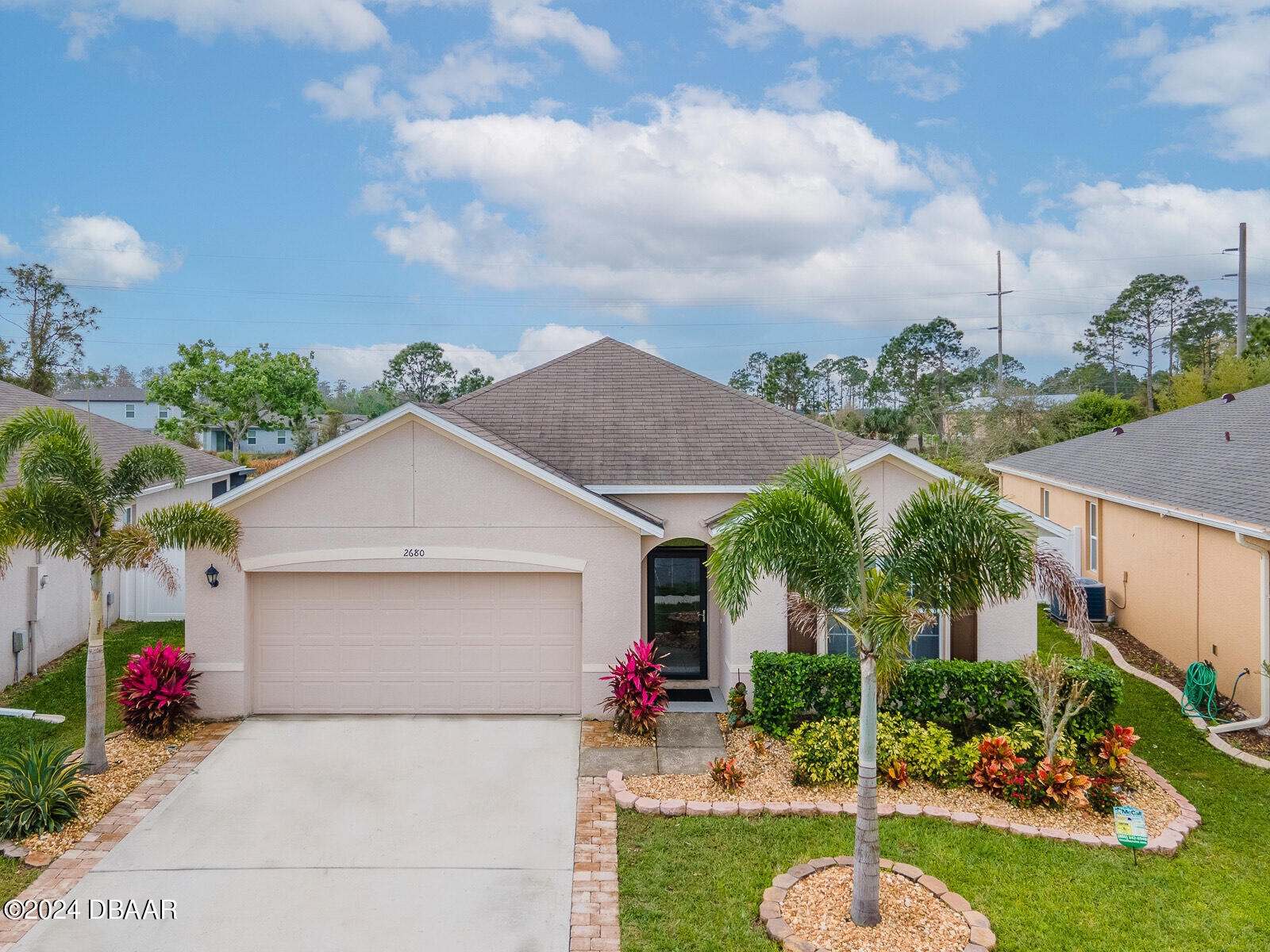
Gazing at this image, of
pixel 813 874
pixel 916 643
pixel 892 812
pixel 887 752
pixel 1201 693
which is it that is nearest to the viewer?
pixel 813 874

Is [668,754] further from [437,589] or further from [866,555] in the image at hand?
[866,555]

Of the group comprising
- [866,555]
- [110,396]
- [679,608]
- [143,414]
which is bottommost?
[679,608]

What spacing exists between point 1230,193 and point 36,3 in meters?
44.6

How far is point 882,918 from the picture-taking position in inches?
233

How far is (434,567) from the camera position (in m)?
10.9

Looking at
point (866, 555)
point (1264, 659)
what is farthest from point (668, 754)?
point (1264, 659)

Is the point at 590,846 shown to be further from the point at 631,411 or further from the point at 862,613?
the point at 631,411

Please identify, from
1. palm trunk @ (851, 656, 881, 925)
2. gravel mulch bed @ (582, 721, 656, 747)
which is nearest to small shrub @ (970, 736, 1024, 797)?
palm trunk @ (851, 656, 881, 925)

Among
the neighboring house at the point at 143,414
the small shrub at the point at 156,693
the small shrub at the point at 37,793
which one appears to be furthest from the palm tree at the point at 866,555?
the neighboring house at the point at 143,414

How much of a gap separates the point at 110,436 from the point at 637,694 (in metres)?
15.5

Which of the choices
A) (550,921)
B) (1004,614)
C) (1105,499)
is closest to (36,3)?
(550,921)

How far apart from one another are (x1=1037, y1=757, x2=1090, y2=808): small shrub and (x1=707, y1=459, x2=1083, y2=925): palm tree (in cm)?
279

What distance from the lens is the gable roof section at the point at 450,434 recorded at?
10.5m

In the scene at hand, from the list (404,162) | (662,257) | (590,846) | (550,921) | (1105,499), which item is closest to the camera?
(550,921)
